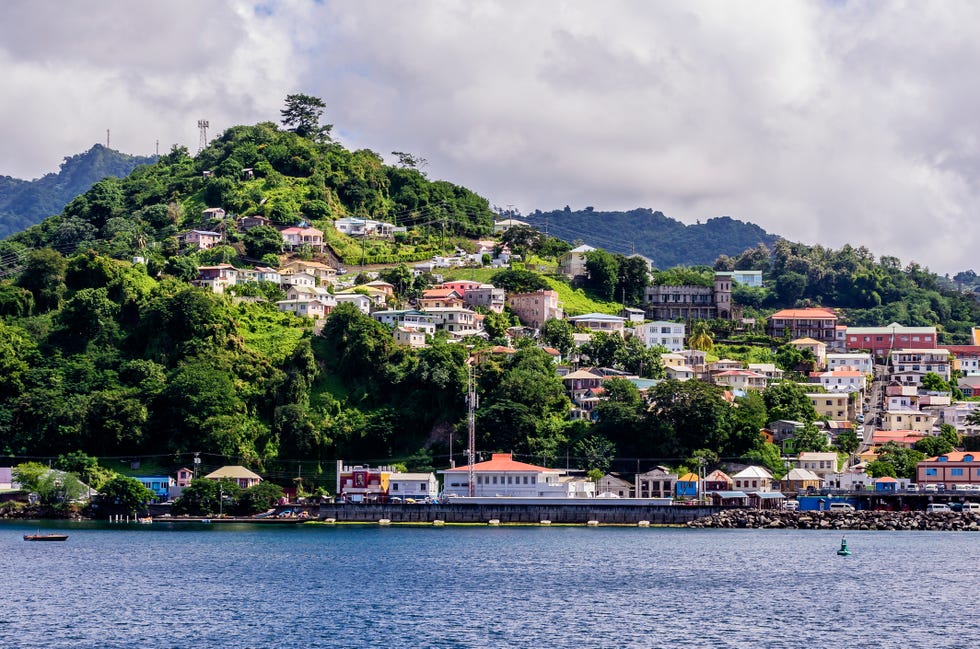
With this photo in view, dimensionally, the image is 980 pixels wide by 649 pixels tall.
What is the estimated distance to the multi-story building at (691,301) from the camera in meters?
148

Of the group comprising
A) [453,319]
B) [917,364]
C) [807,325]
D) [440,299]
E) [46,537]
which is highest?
[440,299]

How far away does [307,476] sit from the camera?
105 m

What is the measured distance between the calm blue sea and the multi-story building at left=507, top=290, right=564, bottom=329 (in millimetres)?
50324

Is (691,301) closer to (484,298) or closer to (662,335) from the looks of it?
(662,335)

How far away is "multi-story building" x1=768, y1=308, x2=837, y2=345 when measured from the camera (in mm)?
145750

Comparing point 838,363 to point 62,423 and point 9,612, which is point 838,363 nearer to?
point 62,423

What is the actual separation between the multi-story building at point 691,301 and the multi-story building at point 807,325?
209 inches

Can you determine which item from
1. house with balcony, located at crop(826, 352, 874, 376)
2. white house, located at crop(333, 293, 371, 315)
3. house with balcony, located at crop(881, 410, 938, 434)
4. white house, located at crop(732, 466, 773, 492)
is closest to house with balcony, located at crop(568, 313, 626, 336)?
white house, located at crop(333, 293, 371, 315)

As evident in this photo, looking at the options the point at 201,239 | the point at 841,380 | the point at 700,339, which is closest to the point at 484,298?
the point at 700,339

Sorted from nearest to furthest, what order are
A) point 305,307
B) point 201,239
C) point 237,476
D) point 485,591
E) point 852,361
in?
point 485,591 < point 237,476 < point 305,307 < point 852,361 < point 201,239

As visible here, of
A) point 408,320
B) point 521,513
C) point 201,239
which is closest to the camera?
point 521,513

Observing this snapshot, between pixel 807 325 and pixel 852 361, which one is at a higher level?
pixel 807 325

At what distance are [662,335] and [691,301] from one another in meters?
15.8

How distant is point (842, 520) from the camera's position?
93.9 meters
